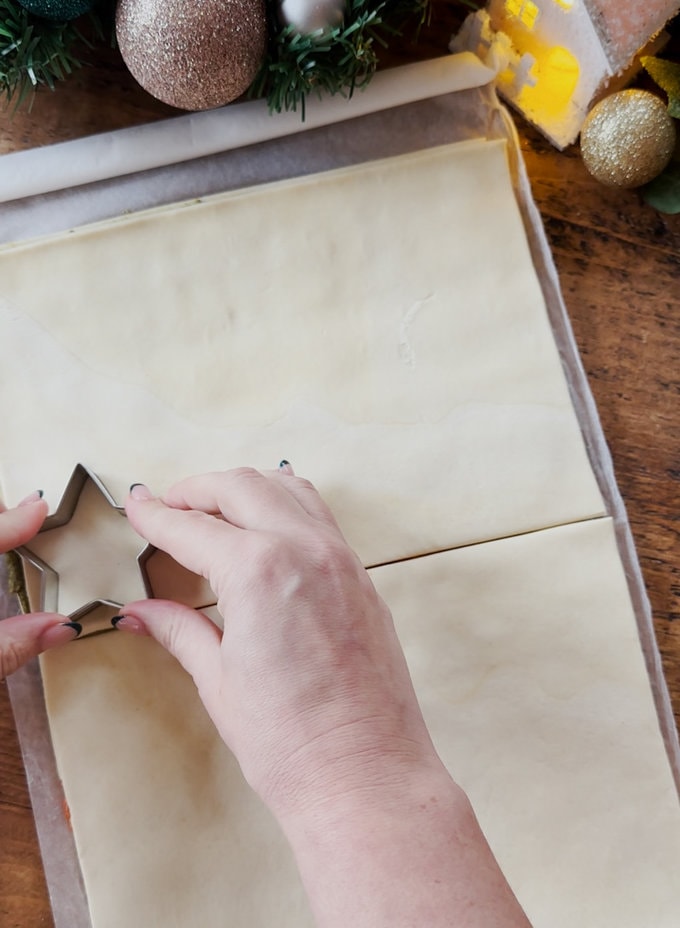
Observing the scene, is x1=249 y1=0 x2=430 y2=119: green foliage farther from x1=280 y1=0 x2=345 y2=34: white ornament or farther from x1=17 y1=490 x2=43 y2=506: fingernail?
x1=17 y1=490 x2=43 y2=506: fingernail

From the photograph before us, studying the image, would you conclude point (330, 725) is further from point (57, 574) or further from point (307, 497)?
point (57, 574)

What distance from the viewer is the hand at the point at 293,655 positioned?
47cm

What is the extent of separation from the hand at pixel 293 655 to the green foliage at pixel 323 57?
1.08 ft

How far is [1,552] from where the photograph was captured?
593mm

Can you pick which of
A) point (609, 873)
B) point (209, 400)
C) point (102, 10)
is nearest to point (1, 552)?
point (209, 400)

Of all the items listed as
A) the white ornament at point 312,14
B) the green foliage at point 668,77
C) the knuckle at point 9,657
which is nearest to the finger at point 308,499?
the knuckle at point 9,657

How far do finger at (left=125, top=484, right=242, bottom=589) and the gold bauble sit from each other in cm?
45

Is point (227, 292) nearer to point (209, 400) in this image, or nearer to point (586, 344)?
point (209, 400)

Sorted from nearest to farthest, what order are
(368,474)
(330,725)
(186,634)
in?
(330,725) < (186,634) < (368,474)

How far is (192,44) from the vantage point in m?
0.56

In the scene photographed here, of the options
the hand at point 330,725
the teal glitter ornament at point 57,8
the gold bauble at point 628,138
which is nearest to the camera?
the hand at point 330,725

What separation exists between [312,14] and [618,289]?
36cm

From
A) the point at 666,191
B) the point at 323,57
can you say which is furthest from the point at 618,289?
the point at 323,57

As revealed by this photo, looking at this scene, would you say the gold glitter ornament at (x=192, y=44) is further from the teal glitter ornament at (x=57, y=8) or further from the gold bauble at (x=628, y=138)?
the gold bauble at (x=628, y=138)
